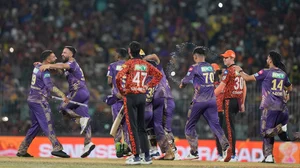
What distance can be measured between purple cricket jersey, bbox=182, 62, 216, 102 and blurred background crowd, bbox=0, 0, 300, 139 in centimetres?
825

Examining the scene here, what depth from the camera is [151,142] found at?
2141 centimetres

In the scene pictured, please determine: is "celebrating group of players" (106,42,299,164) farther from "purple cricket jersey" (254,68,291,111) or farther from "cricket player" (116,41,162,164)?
"cricket player" (116,41,162,164)

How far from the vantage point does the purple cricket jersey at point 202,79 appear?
808 inches

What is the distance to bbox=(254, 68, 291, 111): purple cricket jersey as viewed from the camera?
20.4 metres

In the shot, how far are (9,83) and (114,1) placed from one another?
25.5ft

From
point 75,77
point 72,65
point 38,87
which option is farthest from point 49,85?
point 75,77

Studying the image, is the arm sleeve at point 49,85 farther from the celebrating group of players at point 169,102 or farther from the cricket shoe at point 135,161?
the cricket shoe at point 135,161

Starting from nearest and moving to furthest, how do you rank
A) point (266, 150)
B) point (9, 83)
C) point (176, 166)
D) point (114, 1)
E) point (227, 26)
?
1. point (176, 166)
2. point (266, 150)
3. point (9, 83)
4. point (227, 26)
5. point (114, 1)

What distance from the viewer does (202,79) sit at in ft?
67.6

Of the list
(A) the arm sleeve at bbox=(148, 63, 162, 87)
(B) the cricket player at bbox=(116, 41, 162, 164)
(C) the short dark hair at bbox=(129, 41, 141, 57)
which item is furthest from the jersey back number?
(C) the short dark hair at bbox=(129, 41, 141, 57)

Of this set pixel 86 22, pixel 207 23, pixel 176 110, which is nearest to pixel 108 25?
pixel 86 22

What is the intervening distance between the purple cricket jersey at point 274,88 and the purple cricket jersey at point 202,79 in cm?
106

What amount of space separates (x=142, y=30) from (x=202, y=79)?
13.7 m

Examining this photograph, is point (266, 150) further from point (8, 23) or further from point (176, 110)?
point (8, 23)
